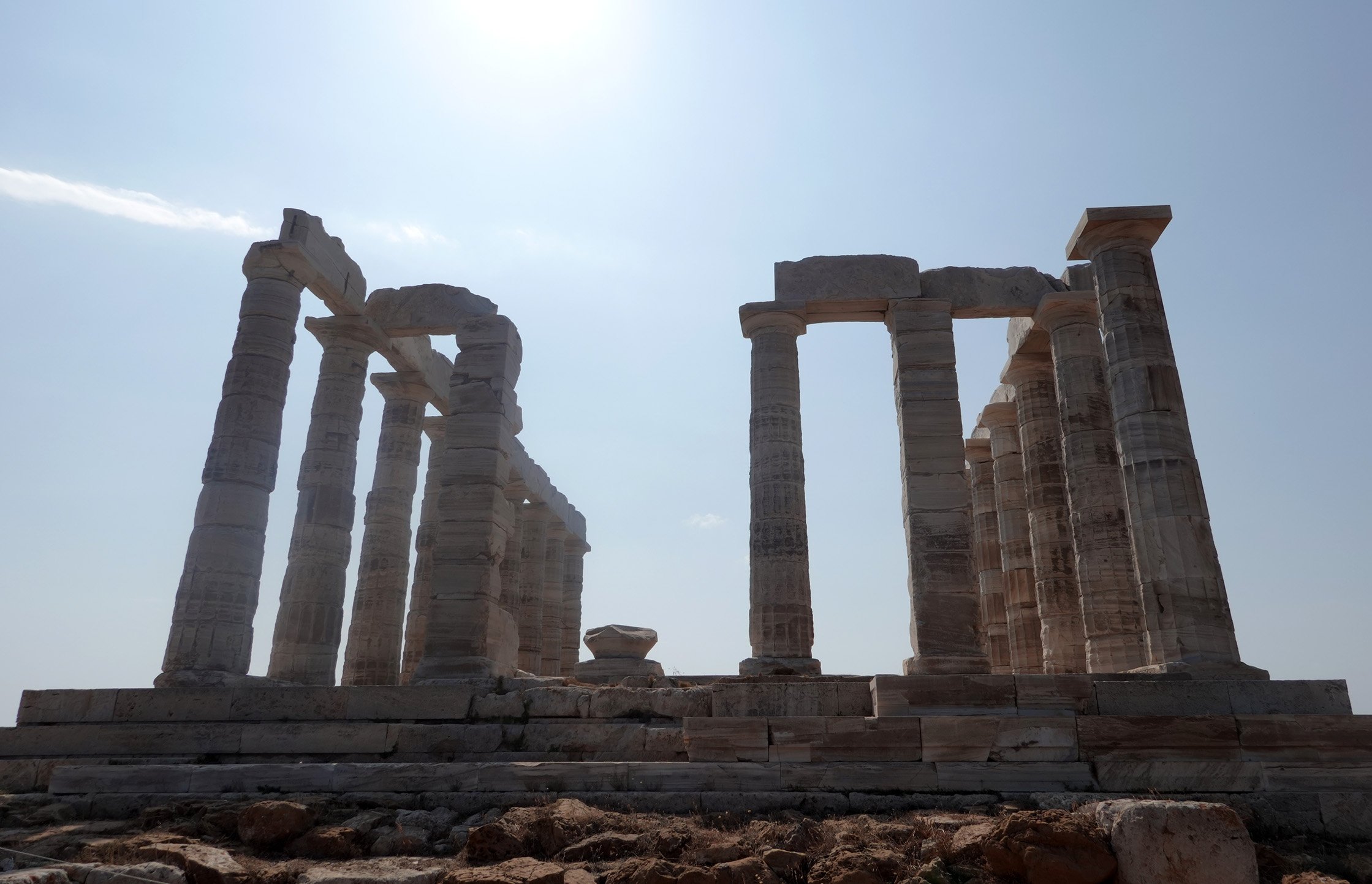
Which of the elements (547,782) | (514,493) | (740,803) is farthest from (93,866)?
(514,493)

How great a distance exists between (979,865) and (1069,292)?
47.6 feet

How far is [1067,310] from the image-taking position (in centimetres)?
1928

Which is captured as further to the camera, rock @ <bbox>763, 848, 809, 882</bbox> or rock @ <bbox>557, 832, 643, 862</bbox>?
rock @ <bbox>557, 832, 643, 862</bbox>

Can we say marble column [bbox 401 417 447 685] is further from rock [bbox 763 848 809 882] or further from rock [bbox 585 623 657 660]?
rock [bbox 763 848 809 882]

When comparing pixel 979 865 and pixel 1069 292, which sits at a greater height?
pixel 1069 292

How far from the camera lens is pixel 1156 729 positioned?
11.0 metres

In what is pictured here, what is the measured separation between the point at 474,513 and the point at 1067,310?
13364 millimetres

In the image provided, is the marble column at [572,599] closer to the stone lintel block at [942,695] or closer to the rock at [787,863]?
the stone lintel block at [942,695]

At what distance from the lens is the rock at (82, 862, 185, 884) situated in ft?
23.7

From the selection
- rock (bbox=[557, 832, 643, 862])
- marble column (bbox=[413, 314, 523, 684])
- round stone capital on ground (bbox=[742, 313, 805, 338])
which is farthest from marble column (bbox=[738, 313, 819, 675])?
rock (bbox=[557, 832, 643, 862])

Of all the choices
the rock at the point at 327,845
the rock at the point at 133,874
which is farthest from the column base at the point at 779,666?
the rock at the point at 133,874

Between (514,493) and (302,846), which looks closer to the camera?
(302,846)

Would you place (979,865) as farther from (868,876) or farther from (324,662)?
(324,662)

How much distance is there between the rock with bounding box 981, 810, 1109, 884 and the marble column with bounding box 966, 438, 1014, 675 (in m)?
17.8
